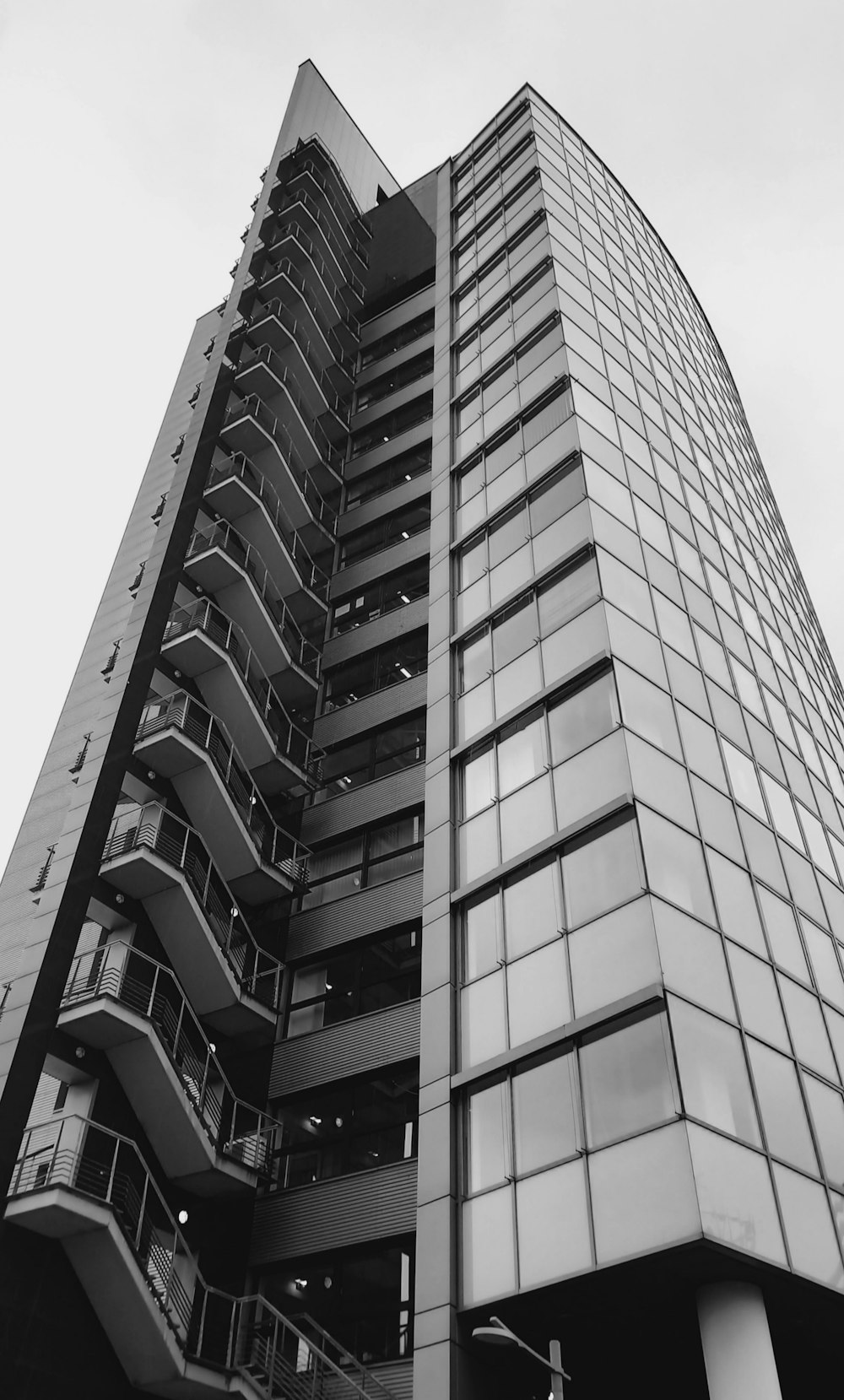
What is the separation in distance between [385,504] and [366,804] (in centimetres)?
1282

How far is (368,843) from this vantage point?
1150 inches

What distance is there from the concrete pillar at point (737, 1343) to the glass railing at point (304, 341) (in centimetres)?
3270

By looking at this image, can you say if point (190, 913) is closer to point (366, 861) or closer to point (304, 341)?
point (366, 861)

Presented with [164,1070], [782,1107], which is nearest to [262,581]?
[164,1070]

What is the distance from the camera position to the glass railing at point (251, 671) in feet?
97.9

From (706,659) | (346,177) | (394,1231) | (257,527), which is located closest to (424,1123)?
(394,1231)

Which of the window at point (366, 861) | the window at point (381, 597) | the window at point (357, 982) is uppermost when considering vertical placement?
the window at point (381, 597)

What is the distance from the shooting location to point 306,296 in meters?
43.1

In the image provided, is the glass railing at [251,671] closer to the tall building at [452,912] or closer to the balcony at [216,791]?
the tall building at [452,912]

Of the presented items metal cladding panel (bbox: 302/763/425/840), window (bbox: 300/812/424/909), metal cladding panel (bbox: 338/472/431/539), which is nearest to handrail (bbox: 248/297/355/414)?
metal cladding panel (bbox: 338/472/431/539)

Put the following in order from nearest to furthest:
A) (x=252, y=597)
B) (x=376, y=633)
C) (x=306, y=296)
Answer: (x=252, y=597), (x=376, y=633), (x=306, y=296)

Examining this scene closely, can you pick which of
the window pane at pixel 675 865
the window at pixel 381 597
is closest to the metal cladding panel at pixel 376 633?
the window at pixel 381 597

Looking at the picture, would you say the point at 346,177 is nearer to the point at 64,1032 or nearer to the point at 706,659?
the point at 706,659

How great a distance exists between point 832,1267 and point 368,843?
50.3 feet
